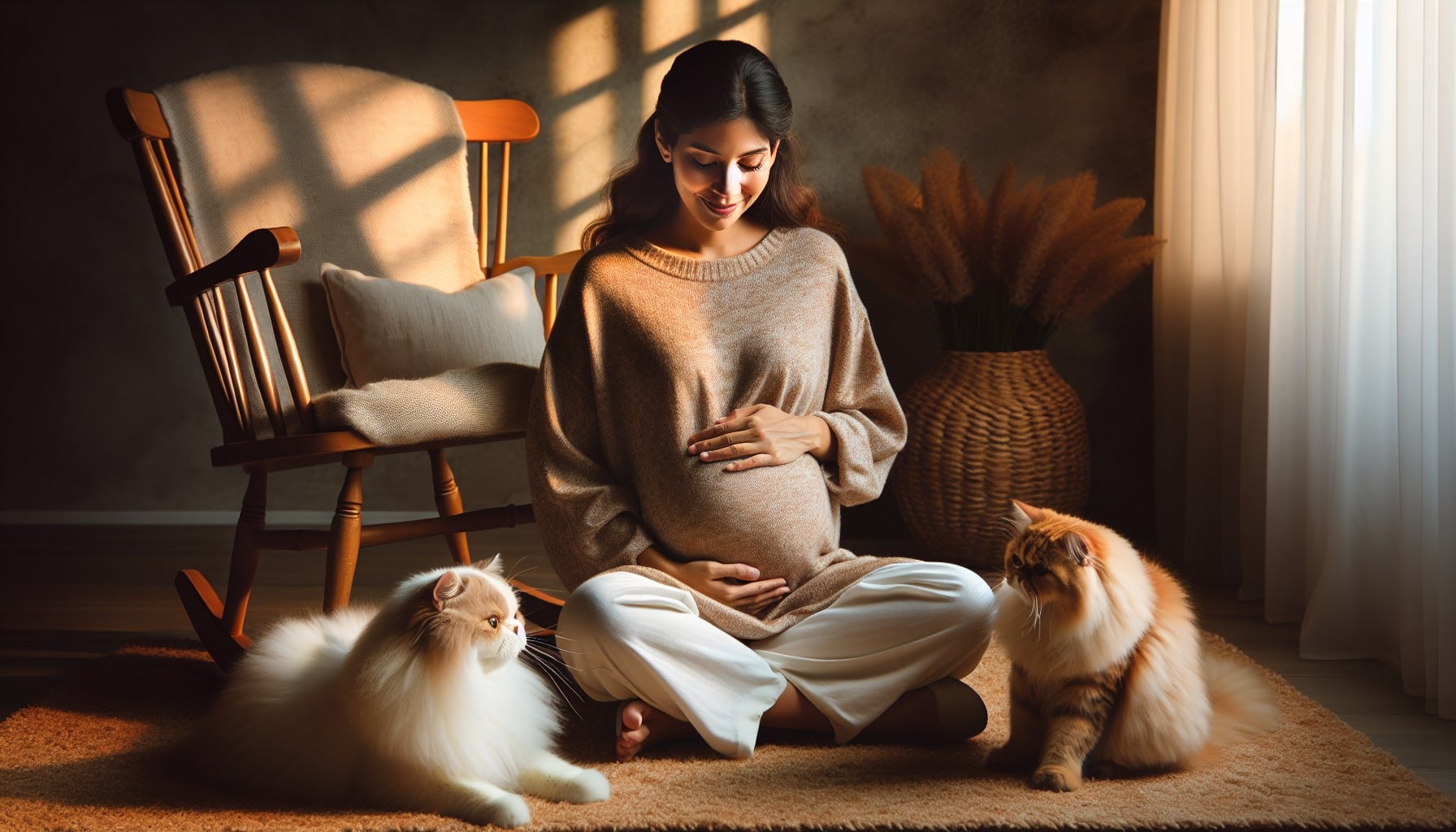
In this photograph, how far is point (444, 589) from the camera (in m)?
1.36

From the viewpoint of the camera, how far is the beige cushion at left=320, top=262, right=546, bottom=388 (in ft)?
7.00

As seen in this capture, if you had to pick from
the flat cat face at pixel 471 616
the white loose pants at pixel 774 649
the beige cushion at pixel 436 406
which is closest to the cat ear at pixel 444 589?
the flat cat face at pixel 471 616

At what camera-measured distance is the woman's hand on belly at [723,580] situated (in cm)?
166

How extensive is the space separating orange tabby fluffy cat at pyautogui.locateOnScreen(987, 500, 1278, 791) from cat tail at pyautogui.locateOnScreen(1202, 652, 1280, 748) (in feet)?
0.37

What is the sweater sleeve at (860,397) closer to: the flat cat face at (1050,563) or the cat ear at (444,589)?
the flat cat face at (1050,563)

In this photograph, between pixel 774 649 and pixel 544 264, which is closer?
pixel 774 649

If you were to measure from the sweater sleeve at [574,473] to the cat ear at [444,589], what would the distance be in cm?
35

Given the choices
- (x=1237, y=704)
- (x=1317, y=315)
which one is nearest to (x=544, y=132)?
(x=1317, y=315)

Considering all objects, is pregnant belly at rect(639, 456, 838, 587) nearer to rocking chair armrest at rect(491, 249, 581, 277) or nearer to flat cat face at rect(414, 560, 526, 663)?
flat cat face at rect(414, 560, 526, 663)

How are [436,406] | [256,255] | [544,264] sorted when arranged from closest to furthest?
[256,255]
[436,406]
[544,264]

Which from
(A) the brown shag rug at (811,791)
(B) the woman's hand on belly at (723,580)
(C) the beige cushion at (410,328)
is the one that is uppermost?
(C) the beige cushion at (410,328)

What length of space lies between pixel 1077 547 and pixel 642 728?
2.05ft

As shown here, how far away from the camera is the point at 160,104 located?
2123mm

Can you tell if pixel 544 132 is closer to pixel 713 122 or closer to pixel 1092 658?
pixel 713 122
